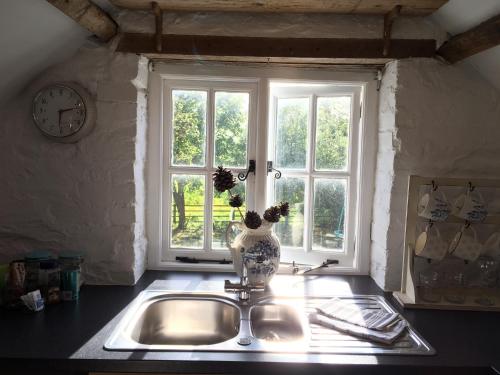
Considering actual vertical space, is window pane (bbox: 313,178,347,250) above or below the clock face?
below

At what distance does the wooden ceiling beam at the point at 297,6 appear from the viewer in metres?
1.42

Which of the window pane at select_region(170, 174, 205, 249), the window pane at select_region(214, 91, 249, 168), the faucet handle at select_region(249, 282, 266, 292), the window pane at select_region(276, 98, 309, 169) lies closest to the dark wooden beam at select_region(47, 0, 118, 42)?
the window pane at select_region(214, 91, 249, 168)

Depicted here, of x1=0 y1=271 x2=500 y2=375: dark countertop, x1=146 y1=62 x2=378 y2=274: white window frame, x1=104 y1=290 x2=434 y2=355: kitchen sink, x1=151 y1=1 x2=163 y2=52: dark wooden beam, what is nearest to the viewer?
x1=0 y1=271 x2=500 y2=375: dark countertop

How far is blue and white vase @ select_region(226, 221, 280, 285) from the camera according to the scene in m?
1.52

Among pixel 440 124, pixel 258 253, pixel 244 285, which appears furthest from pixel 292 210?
pixel 440 124

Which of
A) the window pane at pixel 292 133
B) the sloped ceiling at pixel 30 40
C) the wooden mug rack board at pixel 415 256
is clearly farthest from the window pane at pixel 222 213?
the sloped ceiling at pixel 30 40

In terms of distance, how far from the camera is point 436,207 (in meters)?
1.43

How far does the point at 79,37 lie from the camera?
148 centimetres

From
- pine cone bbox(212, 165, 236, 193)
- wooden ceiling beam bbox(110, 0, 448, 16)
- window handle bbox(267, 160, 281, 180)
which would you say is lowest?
pine cone bbox(212, 165, 236, 193)

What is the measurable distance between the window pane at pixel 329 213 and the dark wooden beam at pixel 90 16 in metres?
1.08

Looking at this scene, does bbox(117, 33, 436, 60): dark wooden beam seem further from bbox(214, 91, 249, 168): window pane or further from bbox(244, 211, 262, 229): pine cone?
bbox(244, 211, 262, 229): pine cone

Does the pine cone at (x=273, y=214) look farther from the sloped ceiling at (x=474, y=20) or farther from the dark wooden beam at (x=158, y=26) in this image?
the sloped ceiling at (x=474, y=20)

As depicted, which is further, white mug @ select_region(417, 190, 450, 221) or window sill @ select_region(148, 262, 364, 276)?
window sill @ select_region(148, 262, 364, 276)

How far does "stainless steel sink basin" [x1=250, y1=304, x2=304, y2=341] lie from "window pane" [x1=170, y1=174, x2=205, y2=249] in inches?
20.3
